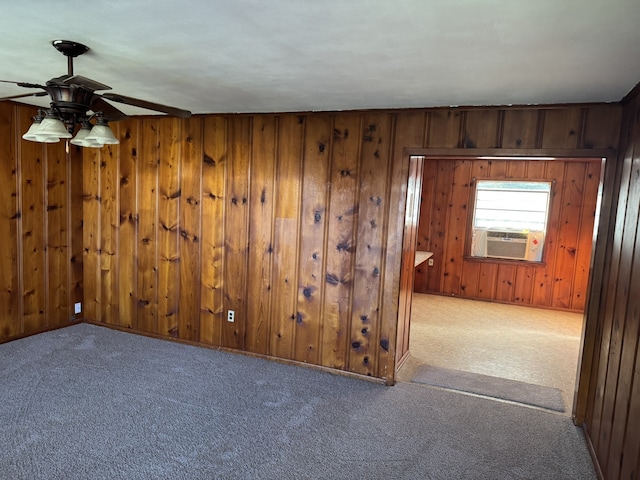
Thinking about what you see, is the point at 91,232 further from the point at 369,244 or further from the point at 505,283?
the point at 505,283

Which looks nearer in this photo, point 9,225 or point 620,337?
point 620,337

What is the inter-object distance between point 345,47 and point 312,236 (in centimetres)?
192

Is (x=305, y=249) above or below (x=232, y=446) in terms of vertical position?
above

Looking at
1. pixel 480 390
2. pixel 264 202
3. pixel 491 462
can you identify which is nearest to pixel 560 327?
pixel 480 390

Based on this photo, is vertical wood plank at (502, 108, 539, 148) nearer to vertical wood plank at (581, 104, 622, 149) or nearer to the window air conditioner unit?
vertical wood plank at (581, 104, 622, 149)

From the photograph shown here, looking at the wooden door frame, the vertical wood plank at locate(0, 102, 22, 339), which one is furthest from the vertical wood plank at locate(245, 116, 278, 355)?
the vertical wood plank at locate(0, 102, 22, 339)

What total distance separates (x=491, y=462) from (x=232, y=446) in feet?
4.93

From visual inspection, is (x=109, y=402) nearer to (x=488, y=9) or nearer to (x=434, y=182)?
(x=488, y=9)

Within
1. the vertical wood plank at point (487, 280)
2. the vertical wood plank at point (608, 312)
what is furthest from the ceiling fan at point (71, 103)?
the vertical wood plank at point (487, 280)

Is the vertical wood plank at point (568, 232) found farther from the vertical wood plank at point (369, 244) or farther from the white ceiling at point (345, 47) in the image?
the vertical wood plank at point (369, 244)

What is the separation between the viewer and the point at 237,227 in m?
4.00

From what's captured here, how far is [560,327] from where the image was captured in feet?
18.1

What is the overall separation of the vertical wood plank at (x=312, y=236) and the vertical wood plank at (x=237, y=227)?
0.55 meters

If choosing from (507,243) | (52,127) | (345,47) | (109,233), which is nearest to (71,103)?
(52,127)
